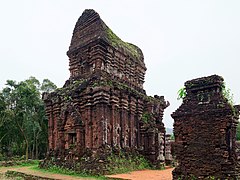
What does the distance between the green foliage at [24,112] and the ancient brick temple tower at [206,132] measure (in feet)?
73.5

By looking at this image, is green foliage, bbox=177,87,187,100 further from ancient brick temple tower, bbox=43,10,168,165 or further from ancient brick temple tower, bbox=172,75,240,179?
ancient brick temple tower, bbox=43,10,168,165

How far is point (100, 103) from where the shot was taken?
14.5 metres

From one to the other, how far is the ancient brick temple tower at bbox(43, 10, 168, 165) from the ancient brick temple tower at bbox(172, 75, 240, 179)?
5.72 metres

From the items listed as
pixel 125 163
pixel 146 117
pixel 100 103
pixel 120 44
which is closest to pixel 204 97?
pixel 100 103

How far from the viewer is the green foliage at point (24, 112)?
28922 mm

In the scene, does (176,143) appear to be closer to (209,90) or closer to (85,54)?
(209,90)

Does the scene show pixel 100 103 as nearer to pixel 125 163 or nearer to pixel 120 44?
pixel 125 163

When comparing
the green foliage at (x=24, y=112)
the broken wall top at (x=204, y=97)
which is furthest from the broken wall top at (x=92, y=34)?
the green foliage at (x=24, y=112)

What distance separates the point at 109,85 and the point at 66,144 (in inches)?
163

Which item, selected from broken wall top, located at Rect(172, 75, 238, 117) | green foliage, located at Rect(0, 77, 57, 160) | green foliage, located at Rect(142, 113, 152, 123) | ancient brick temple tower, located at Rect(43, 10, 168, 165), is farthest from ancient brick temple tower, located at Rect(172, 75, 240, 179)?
green foliage, located at Rect(0, 77, 57, 160)

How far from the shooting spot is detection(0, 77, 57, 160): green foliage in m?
28.9

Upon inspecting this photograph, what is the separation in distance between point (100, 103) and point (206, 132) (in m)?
6.82

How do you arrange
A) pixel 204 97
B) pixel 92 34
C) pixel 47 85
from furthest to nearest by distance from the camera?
pixel 47 85, pixel 92 34, pixel 204 97

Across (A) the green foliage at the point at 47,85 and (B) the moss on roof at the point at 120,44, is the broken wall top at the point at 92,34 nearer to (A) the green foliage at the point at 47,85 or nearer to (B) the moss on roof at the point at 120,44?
(B) the moss on roof at the point at 120,44
